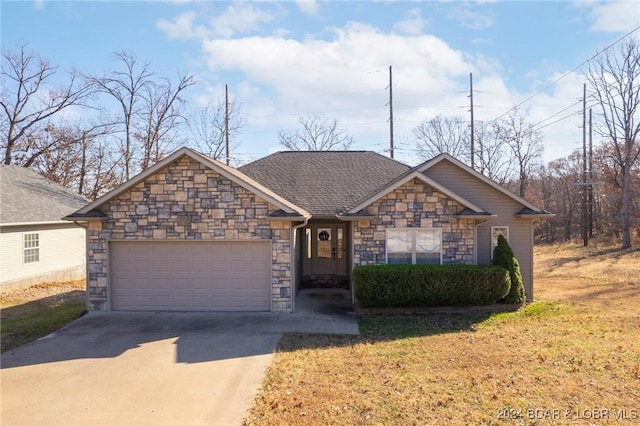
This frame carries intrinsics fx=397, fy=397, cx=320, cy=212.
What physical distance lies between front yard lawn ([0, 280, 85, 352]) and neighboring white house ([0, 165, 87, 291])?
0.75 metres

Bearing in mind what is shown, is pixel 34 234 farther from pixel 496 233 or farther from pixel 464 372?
pixel 496 233

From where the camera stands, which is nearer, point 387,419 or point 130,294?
point 387,419

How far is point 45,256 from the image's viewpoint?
16.4 meters

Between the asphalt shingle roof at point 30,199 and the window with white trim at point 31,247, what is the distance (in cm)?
71

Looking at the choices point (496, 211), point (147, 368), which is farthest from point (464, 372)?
point (496, 211)

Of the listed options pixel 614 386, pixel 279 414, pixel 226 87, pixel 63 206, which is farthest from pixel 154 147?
pixel 614 386

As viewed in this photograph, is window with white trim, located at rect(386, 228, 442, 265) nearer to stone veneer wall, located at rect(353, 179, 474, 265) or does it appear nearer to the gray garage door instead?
stone veneer wall, located at rect(353, 179, 474, 265)

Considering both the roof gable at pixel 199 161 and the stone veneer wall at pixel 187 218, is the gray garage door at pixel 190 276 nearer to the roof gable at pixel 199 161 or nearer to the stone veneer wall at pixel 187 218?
the stone veneer wall at pixel 187 218

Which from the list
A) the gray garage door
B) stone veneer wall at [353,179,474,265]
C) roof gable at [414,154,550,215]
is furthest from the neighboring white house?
roof gable at [414,154,550,215]

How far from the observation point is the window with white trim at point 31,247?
15.4 metres

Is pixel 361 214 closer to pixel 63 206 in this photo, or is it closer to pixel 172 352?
pixel 172 352

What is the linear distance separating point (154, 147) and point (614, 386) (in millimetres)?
29701

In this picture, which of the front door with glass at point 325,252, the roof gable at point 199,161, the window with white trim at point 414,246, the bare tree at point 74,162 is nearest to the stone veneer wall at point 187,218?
the roof gable at point 199,161

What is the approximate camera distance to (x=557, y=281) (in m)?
17.7
